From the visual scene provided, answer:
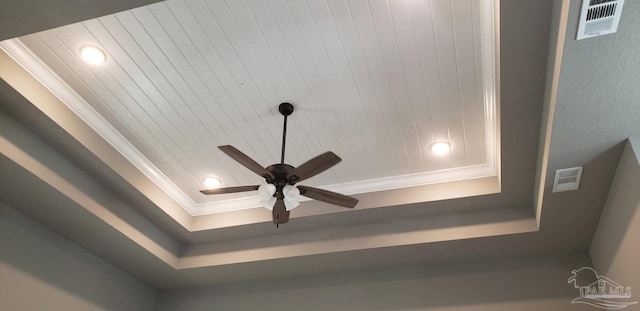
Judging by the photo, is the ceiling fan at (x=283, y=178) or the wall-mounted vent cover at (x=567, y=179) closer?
the ceiling fan at (x=283, y=178)

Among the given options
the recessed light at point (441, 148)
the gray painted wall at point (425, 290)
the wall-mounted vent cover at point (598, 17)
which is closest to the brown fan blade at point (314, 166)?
the recessed light at point (441, 148)

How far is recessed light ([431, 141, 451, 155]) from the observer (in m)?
2.92

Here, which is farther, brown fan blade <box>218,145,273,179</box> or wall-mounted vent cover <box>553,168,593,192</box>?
wall-mounted vent cover <box>553,168,593,192</box>

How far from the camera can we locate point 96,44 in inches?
89.9

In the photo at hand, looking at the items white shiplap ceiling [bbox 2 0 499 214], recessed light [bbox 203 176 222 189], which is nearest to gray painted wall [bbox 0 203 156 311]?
white shiplap ceiling [bbox 2 0 499 214]

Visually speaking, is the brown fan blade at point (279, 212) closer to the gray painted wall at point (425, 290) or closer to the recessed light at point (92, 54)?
the recessed light at point (92, 54)

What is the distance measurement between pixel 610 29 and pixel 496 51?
560 millimetres

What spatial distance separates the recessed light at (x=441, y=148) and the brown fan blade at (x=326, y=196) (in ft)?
2.57

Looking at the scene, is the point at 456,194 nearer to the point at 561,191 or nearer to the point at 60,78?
the point at 561,191

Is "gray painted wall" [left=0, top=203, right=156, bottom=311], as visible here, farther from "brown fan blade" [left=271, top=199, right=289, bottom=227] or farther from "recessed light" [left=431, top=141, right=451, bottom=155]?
"recessed light" [left=431, top=141, right=451, bottom=155]

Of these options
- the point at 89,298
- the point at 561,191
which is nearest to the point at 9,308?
the point at 89,298

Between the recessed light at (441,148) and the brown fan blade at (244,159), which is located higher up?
the recessed light at (441,148)

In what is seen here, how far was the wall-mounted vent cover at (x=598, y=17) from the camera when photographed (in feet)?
4.85

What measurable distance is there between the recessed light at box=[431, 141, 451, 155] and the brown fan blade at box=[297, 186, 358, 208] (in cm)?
78
